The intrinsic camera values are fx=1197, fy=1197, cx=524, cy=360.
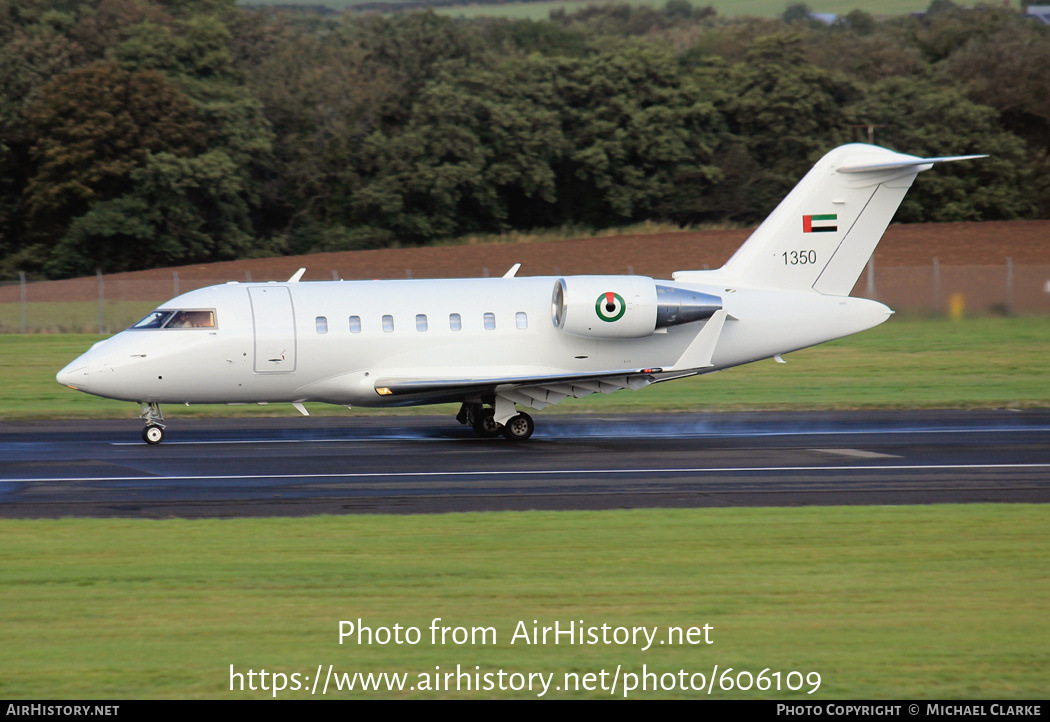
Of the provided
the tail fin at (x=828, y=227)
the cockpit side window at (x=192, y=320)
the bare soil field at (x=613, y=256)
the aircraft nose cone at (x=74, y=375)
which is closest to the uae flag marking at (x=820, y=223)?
the tail fin at (x=828, y=227)

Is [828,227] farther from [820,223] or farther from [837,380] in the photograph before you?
[837,380]

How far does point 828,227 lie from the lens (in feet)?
74.1

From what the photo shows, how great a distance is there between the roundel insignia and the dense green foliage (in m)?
41.4

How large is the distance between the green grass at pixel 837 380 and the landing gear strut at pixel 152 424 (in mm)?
4330

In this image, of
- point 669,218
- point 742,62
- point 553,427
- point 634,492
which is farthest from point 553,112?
point 634,492

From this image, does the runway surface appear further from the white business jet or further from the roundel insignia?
the roundel insignia

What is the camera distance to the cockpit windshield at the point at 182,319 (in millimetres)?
20406

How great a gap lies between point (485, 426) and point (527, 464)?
3.20m

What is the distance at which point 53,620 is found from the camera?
395 inches

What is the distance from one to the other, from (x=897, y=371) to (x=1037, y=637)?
76.2ft

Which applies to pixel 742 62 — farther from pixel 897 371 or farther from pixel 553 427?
pixel 553 427

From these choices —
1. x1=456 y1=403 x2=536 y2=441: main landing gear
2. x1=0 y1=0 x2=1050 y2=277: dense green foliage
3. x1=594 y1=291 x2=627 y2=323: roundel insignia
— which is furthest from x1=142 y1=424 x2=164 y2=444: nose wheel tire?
x1=0 y1=0 x2=1050 y2=277: dense green foliage

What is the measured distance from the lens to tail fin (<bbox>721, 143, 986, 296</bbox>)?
22.4 m

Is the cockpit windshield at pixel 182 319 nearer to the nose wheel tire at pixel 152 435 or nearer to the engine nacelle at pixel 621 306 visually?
the nose wheel tire at pixel 152 435
